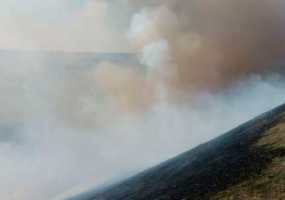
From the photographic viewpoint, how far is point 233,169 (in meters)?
70.4

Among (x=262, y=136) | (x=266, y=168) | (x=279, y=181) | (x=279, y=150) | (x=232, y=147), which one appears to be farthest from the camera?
(x=232, y=147)

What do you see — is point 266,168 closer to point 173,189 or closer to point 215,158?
point 173,189

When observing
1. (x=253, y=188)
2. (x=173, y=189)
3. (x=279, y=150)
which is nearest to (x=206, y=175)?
(x=173, y=189)

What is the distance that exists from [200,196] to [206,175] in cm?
1436

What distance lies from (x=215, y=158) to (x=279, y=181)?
3597 centimetres

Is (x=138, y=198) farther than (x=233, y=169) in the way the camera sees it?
Yes

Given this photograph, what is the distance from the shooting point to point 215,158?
88.4m

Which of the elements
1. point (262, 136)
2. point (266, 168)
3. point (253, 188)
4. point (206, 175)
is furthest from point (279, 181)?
point (262, 136)

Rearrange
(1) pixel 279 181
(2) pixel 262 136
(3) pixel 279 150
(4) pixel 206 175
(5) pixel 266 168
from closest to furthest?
(1) pixel 279 181, (5) pixel 266 168, (3) pixel 279 150, (4) pixel 206 175, (2) pixel 262 136

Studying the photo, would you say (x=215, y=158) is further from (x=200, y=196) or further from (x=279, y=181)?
(x=279, y=181)

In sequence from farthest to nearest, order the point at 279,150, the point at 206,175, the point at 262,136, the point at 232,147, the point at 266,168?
the point at 232,147
the point at 262,136
the point at 206,175
the point at 279,150
the point at 266,168

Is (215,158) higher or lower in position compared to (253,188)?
higher

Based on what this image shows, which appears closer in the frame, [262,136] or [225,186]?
[225,186]

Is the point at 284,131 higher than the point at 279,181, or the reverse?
the point at 284,131
